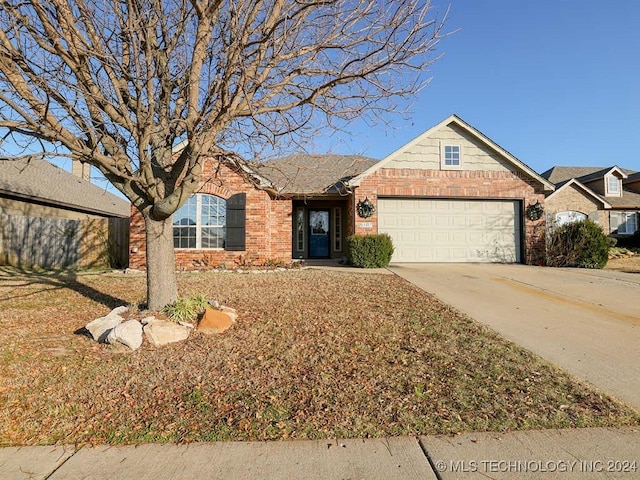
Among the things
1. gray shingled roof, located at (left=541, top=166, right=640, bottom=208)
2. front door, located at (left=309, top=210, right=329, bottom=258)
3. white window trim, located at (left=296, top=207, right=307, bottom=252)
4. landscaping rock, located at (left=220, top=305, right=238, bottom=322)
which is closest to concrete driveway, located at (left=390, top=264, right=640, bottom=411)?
landscaping rock, located at (left=220, top=305, right=238, bottom=322)

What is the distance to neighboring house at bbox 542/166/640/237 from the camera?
20266mm

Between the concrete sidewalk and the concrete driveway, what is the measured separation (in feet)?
3.78

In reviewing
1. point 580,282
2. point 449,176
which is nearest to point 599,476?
point 580,282

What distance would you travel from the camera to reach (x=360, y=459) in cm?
245

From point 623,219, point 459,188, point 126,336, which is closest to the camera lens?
point 126,336

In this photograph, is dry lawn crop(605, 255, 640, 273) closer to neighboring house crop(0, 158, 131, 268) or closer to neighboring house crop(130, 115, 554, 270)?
neighboring house crop(130, 115, 554, 270)

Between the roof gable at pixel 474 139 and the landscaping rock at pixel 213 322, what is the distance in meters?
9.04

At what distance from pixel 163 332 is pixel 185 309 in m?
0.63

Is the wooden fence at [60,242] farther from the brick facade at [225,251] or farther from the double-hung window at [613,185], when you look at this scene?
the double-hung window at [613,185]

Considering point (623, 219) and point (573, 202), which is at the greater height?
point (573, 202)

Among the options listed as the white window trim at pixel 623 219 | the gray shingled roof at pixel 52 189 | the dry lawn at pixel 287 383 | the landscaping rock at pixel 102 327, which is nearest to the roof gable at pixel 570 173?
the white window trim at pixel 623 219

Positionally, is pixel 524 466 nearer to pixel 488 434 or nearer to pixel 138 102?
pixel 488 434

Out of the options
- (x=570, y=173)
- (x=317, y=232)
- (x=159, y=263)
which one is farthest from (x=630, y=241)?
(x=159, y=263)

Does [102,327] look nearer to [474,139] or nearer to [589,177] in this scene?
[474,139]
